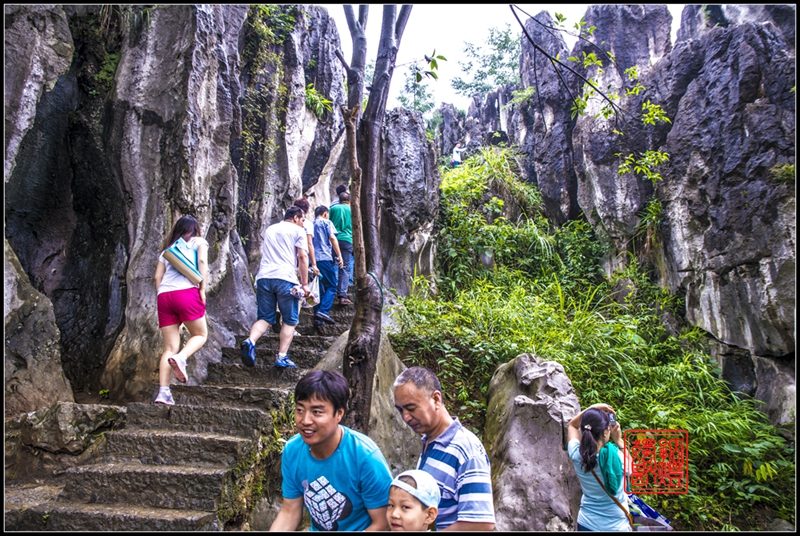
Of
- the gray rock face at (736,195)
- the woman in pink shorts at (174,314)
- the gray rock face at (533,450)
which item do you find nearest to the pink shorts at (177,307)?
the woman in pink shorts at (174,314)

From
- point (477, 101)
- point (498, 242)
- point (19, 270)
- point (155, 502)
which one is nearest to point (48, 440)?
point (155, 502)

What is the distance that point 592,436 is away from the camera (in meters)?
2.69

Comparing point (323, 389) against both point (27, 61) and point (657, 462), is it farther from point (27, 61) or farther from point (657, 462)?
point (27, 61)

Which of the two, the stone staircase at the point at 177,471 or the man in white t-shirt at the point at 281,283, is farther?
the man in white t-shirt at the point at 281,283

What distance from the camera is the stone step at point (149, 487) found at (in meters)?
3.19

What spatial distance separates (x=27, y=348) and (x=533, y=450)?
186 inches

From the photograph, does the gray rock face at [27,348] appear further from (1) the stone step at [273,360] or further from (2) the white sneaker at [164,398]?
(1) the stone step at [273,360]

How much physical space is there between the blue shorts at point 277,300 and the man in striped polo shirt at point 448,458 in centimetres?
270

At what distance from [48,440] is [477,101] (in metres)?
19.2

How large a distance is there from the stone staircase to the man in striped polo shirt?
195 cm

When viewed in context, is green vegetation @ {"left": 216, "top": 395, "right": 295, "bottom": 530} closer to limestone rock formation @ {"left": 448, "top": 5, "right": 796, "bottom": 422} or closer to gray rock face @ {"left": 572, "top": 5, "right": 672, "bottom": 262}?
limestone rock formation @ {"left": 448, "top": 5, "right": 796, "bottom": 422}

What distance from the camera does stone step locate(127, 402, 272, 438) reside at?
3.74 meters

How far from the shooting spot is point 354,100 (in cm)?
393

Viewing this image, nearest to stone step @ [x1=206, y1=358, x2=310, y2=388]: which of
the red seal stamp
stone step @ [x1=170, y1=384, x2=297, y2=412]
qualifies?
stone step @ [x1=170, y1=384, x2=297, y2=412]
